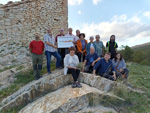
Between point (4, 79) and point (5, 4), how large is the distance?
5715 millimetres

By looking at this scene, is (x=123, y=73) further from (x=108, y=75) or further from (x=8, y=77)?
(x=8, y=77)

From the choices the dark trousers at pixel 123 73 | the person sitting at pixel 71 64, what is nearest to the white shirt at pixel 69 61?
the person sitting at pixel 71 64

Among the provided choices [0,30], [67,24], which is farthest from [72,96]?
[0,30]

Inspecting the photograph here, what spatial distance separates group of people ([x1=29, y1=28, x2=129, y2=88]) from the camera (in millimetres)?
4121

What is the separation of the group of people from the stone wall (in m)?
3.24

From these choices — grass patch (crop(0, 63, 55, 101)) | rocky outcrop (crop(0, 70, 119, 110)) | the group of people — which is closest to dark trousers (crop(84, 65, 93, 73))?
the group of people

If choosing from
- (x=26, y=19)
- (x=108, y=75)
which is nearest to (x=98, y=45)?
(x=108, y=75)

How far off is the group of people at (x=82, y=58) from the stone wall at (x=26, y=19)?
10.6 ft

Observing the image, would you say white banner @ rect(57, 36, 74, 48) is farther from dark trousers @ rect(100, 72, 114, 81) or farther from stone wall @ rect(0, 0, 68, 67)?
Result: stone wall @ rect(0, 0, 68, 67)

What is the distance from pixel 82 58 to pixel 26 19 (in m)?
5.24

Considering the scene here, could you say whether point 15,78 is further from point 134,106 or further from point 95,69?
point 134,106

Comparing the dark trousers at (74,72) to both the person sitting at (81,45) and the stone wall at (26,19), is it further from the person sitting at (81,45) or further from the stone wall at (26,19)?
the stone wall at (26,19)

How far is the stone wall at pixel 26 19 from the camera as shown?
7902 mm

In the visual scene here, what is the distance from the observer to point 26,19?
7.94m
